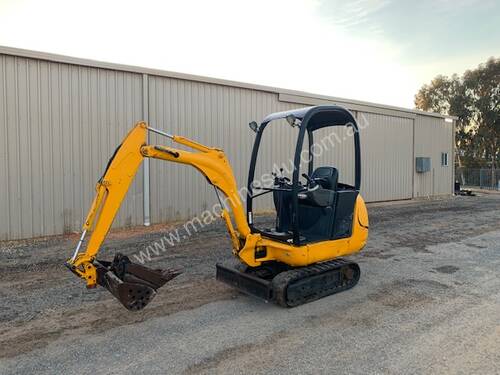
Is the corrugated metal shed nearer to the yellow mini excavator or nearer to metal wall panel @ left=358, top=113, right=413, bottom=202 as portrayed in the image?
metal wall panel @ left=358, top=113, right=413, bottom=202

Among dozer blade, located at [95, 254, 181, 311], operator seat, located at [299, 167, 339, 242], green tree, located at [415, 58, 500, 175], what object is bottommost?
dozer blade, located at [95, 254, 181, 311]

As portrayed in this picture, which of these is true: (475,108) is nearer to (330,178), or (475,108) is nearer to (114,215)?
(330,178)

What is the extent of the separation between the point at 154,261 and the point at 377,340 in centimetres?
449

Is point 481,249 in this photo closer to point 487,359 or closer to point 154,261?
point 487,359

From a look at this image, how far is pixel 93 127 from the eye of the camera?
10195 millimetres

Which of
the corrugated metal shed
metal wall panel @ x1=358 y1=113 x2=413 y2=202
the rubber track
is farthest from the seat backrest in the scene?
metal wall panel @ x1=358 y1=113 x2=413 y2=202

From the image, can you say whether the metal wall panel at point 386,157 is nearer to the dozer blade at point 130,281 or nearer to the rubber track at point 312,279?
the rubber track at point 312,279

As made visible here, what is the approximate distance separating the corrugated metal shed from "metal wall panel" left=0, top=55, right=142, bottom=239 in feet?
0.07

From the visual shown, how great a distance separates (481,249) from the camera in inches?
321

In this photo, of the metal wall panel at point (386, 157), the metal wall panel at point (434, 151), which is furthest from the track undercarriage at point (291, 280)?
the metal wall panel at point (434, 151)

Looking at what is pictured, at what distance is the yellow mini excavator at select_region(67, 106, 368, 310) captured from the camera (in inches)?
156

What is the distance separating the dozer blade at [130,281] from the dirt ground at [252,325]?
0.48m

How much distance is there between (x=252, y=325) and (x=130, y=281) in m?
1.41

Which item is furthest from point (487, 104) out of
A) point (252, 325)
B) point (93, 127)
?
point (252, 325)
